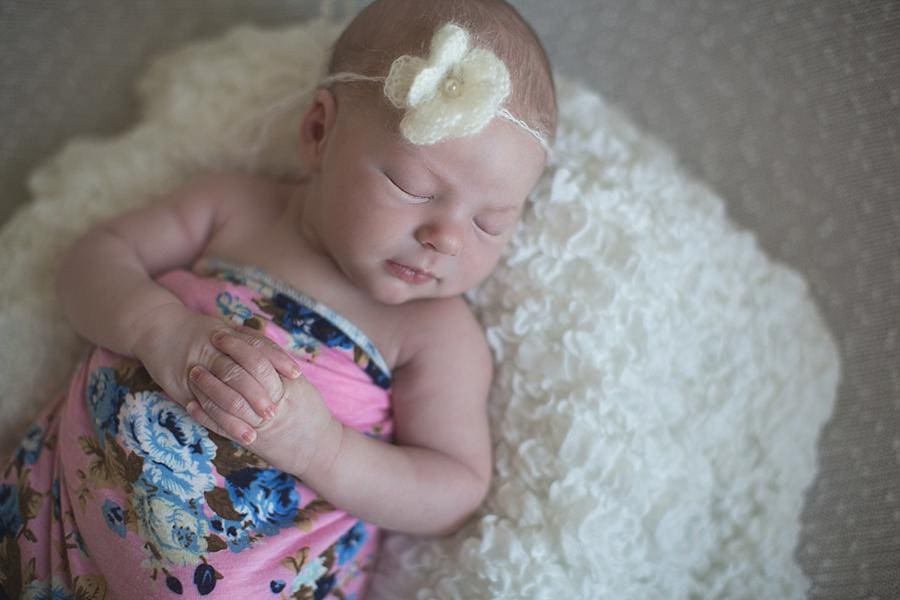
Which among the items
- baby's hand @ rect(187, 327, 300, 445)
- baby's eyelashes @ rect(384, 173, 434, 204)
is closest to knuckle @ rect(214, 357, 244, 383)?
baby's hand @ rect(187, 327, 300, 445)

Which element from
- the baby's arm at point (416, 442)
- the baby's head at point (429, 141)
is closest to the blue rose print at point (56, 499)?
the baby's arm at point (416, 442)

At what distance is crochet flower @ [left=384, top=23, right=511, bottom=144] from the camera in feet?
3.16

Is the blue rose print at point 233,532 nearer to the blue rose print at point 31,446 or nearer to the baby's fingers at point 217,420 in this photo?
the baby's fingers at point 217,420

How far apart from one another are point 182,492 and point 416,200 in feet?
1.68

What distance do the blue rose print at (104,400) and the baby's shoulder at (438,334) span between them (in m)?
0.42

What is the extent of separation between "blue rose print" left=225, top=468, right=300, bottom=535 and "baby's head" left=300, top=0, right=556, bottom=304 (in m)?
0.31

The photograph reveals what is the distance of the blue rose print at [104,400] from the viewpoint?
43.8 inches

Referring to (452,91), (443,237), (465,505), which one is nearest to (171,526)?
(465,505)

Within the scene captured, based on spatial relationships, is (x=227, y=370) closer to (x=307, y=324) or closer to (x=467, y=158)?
(x=307, y=324)

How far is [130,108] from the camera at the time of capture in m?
1.73

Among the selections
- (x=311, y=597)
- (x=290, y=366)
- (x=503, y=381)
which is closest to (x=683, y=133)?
(x=503, y=381)

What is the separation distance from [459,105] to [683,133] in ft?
2.59

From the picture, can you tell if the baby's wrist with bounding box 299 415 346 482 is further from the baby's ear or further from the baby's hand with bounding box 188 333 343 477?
the baby's ear

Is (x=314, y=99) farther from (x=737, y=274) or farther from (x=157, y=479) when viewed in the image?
(x=737, y=274)
